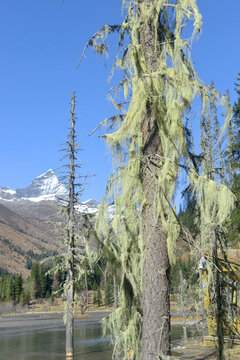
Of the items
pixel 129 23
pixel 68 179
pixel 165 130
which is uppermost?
pixel 68 179

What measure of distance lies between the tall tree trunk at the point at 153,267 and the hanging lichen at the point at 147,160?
0.27ft

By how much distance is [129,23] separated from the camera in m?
5.84

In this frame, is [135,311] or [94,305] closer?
[135,311]

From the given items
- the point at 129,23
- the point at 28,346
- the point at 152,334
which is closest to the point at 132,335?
the point at 152,334

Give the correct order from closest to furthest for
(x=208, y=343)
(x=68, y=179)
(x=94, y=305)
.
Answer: (x=208, y=343)
(x=68, y=179)
(x=94, y=305)

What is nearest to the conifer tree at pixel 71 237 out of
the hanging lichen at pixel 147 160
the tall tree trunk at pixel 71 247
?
the tall tree trunk at pixel 71 247

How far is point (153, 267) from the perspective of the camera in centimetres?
480

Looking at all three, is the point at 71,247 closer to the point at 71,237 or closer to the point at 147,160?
the point at 71,237

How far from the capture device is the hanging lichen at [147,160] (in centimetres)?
506

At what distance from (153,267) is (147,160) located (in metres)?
1.41

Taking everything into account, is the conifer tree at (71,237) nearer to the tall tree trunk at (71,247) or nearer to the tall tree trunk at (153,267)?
the tall tree trunk at (71,247)

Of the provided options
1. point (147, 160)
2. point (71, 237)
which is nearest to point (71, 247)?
point (71, 237)

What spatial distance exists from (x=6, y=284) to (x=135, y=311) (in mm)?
90576

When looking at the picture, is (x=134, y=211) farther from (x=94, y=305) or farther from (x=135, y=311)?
(x=94, y=305)
